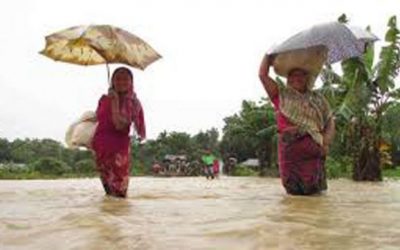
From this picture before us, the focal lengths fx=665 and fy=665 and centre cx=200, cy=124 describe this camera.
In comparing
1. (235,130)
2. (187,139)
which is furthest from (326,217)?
(187,139)

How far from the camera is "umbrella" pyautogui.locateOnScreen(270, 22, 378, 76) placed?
6.23 metres

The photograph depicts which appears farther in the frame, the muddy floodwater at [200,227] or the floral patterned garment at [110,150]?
the floral patterned garment at [110,150]

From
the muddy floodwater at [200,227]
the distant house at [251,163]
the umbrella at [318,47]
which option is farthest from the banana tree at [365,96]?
the distant house at [251,163]

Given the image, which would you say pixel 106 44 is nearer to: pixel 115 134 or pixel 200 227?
pixel 115 134

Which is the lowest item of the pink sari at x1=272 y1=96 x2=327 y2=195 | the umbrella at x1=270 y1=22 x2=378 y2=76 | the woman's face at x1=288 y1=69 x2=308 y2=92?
the pink sari at x1=272 y1=96 x2=327 y2=195

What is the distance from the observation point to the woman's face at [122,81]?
6.62 meters

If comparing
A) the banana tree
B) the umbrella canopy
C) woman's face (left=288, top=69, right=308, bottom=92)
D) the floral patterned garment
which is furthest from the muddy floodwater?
the banana tree

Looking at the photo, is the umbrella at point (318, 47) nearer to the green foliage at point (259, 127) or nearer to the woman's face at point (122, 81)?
the woman's face at point (122, 81)

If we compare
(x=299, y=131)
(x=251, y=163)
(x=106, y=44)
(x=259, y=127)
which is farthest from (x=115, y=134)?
(x=251, y=163)

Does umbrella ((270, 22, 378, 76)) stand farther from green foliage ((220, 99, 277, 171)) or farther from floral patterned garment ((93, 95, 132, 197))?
green foliage ((220, 99, 277, 171))

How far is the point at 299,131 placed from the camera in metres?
6.39

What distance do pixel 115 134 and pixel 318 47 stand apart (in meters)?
2.20

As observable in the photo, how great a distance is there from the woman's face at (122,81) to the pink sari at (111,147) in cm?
12

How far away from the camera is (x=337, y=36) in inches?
250
